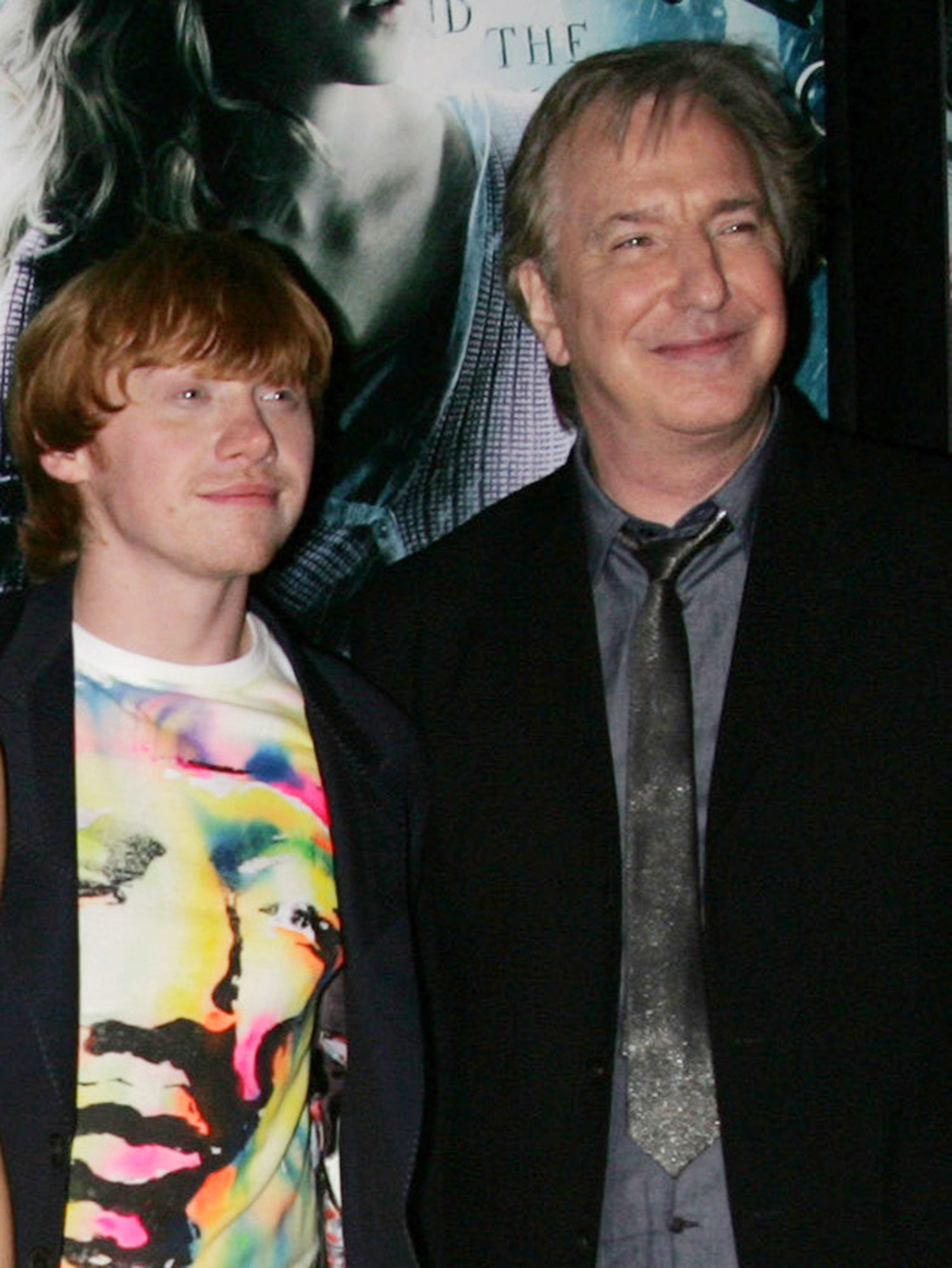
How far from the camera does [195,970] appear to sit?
156 centimetres

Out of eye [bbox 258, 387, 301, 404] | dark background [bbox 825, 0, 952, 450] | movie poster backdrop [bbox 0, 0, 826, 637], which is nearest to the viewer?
eye [bbox 258, 387, 301, 404]

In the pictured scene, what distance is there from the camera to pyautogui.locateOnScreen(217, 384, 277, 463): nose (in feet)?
5.40

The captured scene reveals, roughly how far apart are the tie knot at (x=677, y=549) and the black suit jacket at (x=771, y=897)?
42 millimetres

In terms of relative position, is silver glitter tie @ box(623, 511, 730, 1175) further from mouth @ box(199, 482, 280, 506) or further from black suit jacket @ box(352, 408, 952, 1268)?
mouth @ box(199, 482, 280, 506)

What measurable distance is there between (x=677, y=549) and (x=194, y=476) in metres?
0.48

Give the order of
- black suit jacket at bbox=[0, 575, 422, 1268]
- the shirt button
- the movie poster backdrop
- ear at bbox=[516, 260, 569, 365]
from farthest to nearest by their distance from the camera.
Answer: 1. the movie poster backdrop
2. ear at bbox=[516, 260, 569, 365]
3. the shirt button
4. black suit jacket at bbox=[0, 575, 422, 1268]

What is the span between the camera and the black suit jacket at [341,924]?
149 centimetres

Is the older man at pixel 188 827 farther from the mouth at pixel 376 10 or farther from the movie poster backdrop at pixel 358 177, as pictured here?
the mouth at pixel 376 10

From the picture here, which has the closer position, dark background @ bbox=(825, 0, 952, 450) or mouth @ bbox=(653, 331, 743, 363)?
mouth @ bbox=(653, 331, 743, 363)

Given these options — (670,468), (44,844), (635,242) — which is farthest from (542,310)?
(44,844)

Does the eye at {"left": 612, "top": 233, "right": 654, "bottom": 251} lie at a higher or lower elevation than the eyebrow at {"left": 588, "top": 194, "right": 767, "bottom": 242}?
lower

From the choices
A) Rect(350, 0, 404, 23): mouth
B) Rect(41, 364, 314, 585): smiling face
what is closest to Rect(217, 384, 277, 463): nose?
Rect(41, 364, 314, 585): smiling face

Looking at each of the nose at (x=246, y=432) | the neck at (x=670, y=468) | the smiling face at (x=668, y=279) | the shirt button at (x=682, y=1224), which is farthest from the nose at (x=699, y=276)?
the shirt button at (x=682, y=1224)

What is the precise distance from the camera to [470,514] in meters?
2.22
